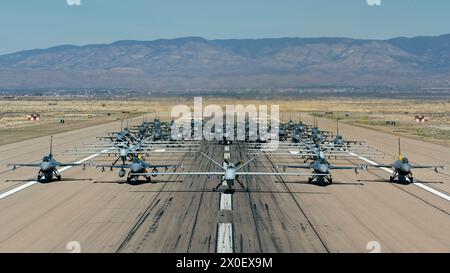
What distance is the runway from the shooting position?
28.8 m

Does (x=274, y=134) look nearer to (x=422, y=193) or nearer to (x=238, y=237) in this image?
(x=422, y=193)

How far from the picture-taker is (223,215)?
3566 cm

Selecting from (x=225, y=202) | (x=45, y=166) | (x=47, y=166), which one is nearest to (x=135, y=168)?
(x=47, y=166)

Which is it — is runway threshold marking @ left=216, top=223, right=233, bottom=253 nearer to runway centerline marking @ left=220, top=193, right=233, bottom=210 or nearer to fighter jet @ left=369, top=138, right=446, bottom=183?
runway centerline marking @ left=220, top=193, right=233, bottom=210

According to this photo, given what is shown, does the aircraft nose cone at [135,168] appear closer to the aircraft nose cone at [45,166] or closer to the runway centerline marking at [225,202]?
the aircraft nose cone at [45,166]

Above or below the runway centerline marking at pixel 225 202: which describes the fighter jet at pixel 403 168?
above

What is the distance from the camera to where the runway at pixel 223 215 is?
28.8 metres

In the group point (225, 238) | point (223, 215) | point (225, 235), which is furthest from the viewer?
point (223, 215)

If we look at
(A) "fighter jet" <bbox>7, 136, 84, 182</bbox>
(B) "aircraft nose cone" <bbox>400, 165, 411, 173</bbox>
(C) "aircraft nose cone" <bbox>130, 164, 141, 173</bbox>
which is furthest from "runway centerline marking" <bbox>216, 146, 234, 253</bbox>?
(A) "fighter jet" <bbox>7, 136, 84, 182</bbox>

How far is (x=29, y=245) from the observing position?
28.6m

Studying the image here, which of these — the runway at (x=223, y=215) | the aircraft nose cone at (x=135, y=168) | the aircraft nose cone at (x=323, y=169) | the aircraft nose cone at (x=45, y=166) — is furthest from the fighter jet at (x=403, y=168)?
the aircraft nose cone at (x=45, y=166)

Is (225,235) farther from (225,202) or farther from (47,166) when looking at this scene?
(47,166)
